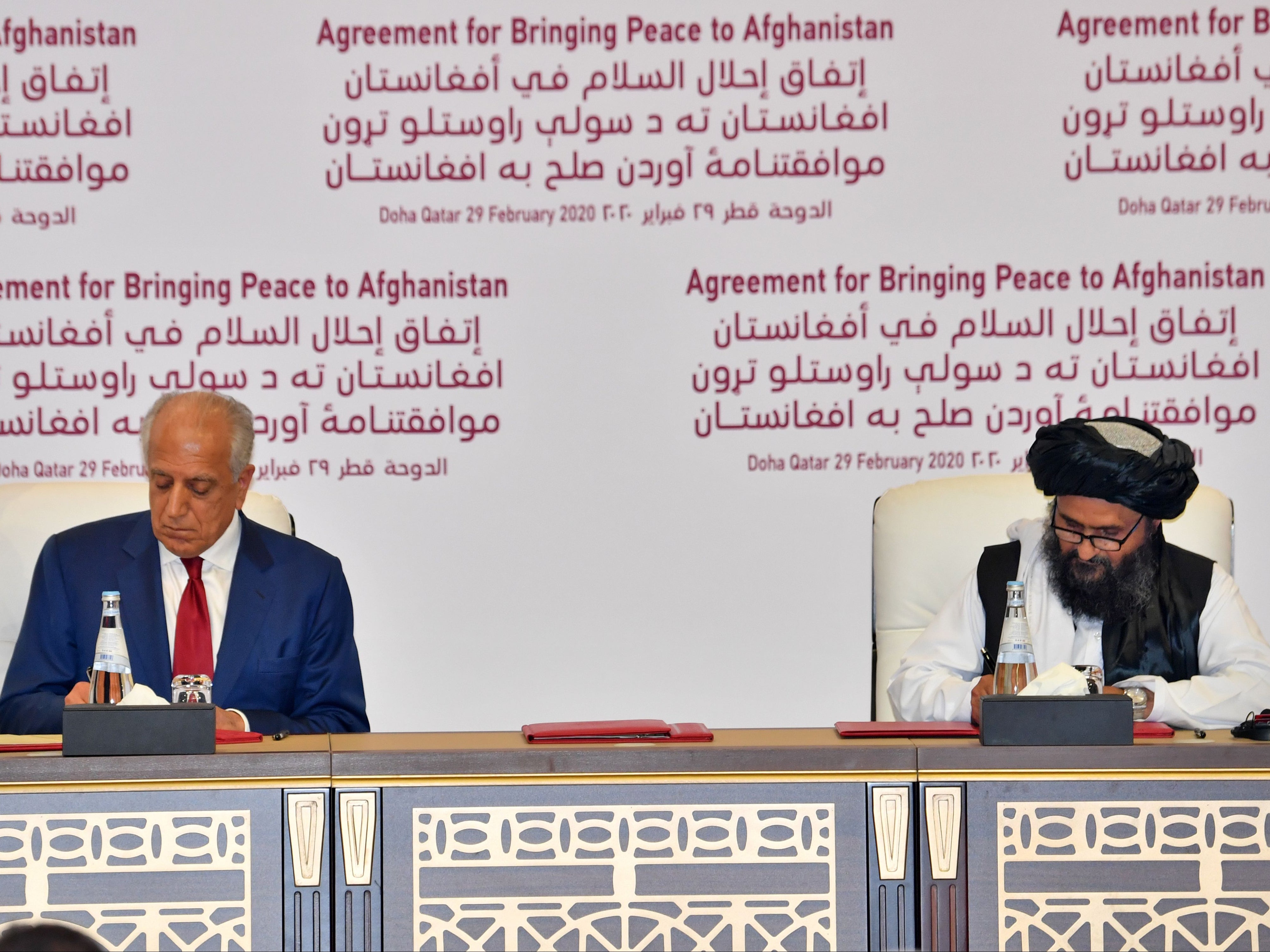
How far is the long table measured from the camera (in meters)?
2.15

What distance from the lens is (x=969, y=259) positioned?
4.09 meters

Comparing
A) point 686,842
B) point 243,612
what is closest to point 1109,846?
point 686,842

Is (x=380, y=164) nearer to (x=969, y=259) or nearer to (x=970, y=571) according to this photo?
(x=969, y=259)

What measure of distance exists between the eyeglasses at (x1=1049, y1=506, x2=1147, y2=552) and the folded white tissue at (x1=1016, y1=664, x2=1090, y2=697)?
73 cm

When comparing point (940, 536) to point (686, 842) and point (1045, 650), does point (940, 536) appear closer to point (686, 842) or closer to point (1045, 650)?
point (1045, 650)

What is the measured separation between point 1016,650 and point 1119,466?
26.9 inches

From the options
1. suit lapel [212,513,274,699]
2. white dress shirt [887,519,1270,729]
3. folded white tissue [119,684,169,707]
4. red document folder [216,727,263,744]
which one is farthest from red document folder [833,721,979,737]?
suit lapel [212,513,274,699]

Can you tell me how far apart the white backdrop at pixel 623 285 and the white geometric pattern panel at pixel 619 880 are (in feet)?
6.27

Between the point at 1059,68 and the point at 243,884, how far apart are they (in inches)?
121

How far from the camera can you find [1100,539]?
3.04 meters

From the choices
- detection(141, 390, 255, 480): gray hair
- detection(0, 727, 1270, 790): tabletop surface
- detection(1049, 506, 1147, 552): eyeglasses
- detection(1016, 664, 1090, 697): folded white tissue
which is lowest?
detection(0, 727, 1270, 790): tabletop surface

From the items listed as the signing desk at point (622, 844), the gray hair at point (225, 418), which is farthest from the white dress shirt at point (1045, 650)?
the gray hair at point (225, 418)

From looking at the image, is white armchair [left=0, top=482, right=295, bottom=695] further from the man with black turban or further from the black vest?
the black vest

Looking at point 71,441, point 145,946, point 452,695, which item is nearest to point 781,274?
point 452,695
